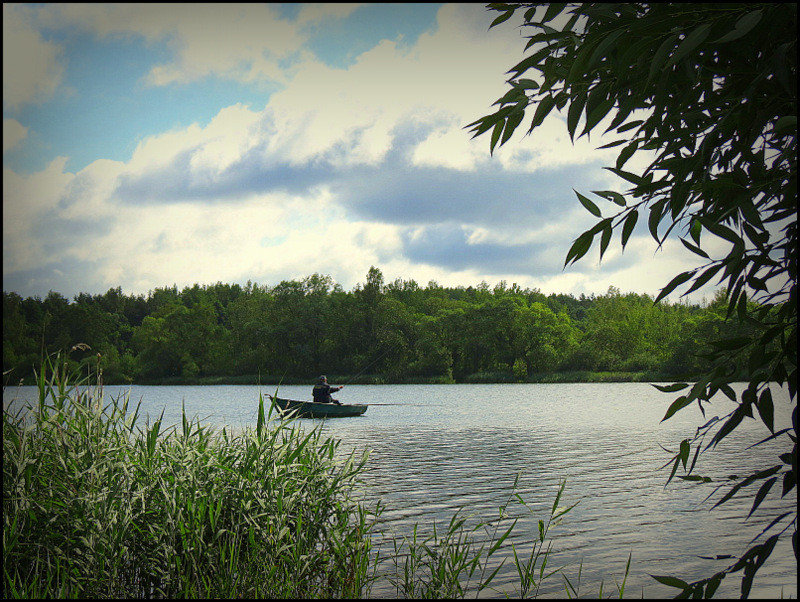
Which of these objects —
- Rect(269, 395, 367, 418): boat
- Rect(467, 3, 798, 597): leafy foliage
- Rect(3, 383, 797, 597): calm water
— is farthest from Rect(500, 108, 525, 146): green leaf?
Rect(269, 395, 367, 418): boat

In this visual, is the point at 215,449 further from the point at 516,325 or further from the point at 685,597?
the point at 516,325

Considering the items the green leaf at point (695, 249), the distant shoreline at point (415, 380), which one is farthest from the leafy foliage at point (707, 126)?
the distant shoreline at point (415, 380)

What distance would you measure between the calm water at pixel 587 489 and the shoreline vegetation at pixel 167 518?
3.55ft

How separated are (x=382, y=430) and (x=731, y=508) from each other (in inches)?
598

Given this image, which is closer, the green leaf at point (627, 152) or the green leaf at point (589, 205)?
the green leaf at point (589, 205)

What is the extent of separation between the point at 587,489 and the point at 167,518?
974cm

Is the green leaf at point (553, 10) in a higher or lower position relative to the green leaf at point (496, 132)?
higher

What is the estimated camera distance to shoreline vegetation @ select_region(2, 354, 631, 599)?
5133 millimetres

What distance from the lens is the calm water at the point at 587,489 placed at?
804 centimetres

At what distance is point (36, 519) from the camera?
5.37 metres

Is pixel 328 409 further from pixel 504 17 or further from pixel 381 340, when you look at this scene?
pixel 381 340

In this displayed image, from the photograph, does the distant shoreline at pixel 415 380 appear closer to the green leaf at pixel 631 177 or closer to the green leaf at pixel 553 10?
the green leaf at pixel 631 177

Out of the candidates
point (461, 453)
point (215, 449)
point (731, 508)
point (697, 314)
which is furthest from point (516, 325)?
point (215, 449)

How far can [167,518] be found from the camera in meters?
5.37
